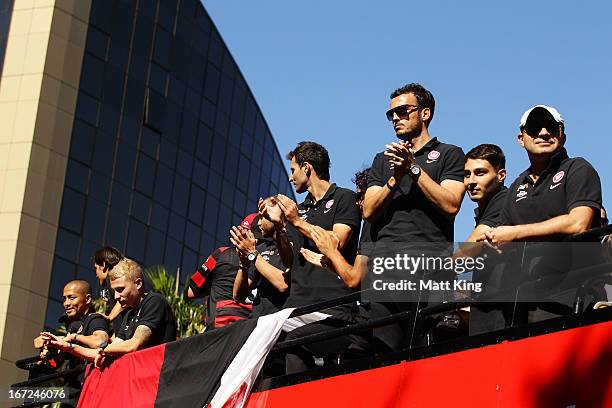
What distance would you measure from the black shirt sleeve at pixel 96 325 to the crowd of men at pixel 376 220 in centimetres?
1

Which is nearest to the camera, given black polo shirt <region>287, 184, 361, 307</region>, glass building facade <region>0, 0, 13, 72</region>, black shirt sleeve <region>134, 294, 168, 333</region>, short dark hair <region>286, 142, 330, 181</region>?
black polo shirt <region>287, 184, 361, 307</region>

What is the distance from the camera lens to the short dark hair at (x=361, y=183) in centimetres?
838

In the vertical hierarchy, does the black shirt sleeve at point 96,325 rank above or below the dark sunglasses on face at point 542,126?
below

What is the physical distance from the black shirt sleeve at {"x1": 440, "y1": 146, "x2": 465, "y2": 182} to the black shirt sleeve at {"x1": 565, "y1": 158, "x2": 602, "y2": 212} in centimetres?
109

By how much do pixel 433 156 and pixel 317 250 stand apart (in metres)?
1.28

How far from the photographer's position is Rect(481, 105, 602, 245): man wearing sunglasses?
20.3 feet

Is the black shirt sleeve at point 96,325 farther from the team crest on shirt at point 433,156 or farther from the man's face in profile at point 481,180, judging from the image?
the man's face in profile at point 481,180

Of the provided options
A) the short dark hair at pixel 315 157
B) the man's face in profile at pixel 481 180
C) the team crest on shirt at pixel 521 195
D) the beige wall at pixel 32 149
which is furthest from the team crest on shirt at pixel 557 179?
the beige wall at pixel 32 149

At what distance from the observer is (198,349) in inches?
342

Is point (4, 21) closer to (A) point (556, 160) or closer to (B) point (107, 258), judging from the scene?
(B) point (107, 258)

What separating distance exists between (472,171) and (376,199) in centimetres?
68

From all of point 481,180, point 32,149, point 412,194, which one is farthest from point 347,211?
point 32,149

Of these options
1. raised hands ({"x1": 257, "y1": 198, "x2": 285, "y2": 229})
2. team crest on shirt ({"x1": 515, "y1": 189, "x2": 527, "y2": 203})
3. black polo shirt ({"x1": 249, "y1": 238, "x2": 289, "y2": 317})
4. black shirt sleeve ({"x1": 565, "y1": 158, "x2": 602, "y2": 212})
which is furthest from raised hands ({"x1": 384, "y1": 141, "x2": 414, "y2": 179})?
black polo shirt ({"x1": 249, "y1": 238, "x2": 289, "y2": 317})

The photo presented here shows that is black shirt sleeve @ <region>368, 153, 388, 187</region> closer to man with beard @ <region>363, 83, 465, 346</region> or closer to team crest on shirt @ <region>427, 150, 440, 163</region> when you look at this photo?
man with beard @ <region>363, 83, 465, 346</region>
